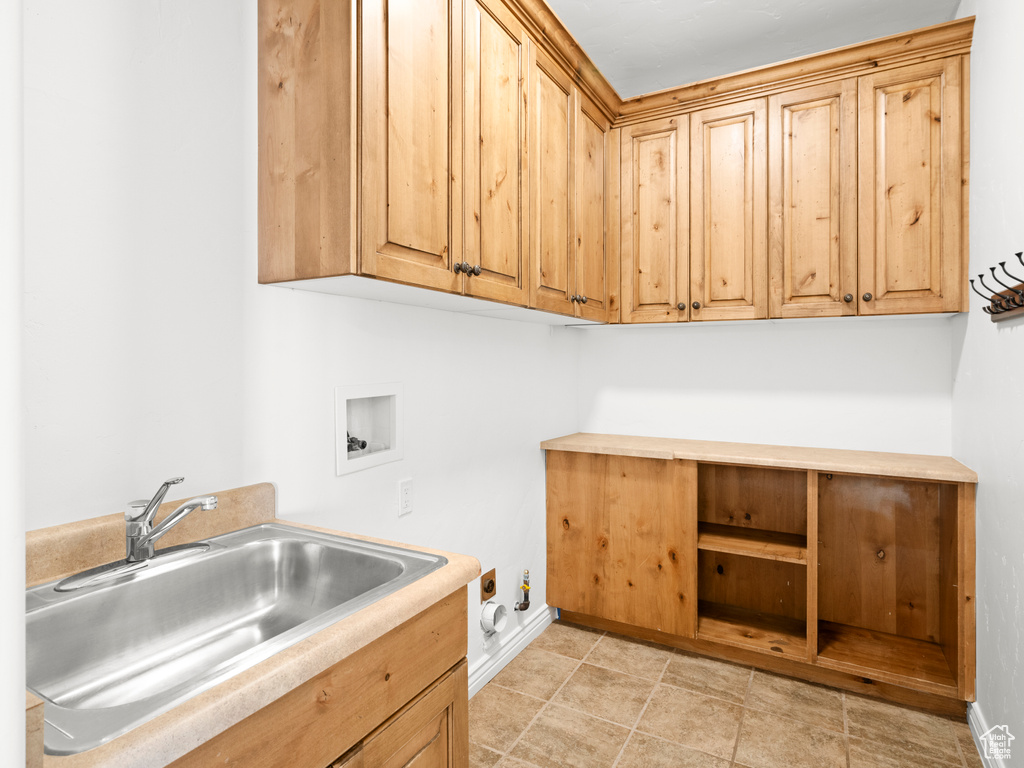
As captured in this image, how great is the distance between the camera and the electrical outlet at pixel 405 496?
179 cm

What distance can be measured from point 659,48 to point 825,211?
103 centimetres

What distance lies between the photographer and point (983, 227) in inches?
70.6

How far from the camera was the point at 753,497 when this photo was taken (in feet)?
8.53

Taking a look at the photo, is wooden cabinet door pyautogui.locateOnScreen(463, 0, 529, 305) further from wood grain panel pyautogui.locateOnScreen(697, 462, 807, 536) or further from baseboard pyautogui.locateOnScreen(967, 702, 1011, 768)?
baseboard pyautogui.locateOnScreen(967, 702, 1011, 768)

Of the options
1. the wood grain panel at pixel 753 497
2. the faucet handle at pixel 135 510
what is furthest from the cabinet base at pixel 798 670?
the faucet handle at pixel 135 510

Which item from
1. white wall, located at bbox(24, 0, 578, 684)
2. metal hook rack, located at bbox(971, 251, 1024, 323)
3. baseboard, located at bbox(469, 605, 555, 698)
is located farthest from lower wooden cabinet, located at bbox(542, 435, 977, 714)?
white wall, located at bbox(24, 0, 578, 684)

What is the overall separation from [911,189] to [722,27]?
99 centimetres

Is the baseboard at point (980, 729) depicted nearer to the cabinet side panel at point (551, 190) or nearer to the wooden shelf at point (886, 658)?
the wooden shelf at point (886, 658)

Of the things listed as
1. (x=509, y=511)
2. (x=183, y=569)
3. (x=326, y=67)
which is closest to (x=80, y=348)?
(x=183, y=569)

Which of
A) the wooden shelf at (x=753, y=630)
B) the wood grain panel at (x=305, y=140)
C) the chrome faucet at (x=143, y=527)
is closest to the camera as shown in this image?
the chrome faucet at (x=143, y=527)

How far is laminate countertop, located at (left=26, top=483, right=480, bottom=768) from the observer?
1.89ft

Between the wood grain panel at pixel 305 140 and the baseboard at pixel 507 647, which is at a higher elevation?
the wood grain panel at pixel 305 140

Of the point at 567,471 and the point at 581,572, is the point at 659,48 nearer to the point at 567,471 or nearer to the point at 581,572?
the point at 567,471

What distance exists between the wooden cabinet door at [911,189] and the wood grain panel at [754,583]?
4.06 ft
